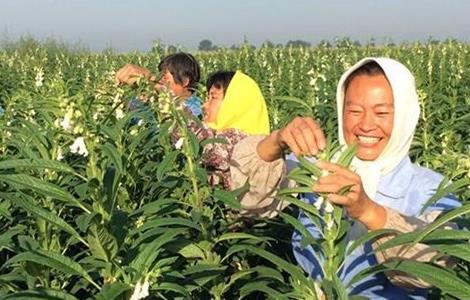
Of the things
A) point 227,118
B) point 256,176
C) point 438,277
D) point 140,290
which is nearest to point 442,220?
point 438,277

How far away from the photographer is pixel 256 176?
2.99m

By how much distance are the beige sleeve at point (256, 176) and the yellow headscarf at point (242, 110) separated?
3.49ft

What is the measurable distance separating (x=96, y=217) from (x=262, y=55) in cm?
1775

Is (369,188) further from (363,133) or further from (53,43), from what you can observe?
(53,43)

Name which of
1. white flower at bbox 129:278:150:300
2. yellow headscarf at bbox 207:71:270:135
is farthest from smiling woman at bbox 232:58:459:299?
yellow headscarf at bbox 207:71:270:135

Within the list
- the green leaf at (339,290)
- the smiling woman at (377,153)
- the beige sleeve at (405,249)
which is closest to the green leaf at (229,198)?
the smiling woman at (377,153)

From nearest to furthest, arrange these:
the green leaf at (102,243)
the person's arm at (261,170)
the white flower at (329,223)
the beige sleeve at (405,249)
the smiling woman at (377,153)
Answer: the white flower at (329,223)
the beige sleeve at (405,249)
the green leaf at (102,243)
the smiling woman at (377,153)
the person's arm at (261,170)

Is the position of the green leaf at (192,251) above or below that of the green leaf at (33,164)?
below

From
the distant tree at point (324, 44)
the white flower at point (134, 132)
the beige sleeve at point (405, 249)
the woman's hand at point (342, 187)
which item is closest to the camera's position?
the woman's hand at point (342, 187)

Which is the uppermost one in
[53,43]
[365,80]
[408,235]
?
[365,80]

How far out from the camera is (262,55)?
20.0 metres

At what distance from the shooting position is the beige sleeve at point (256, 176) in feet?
9.71

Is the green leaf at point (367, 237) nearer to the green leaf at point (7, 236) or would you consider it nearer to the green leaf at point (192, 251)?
the green leaf at point (192, 251)

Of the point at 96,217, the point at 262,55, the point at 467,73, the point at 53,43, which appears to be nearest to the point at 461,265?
the point at 96,217
